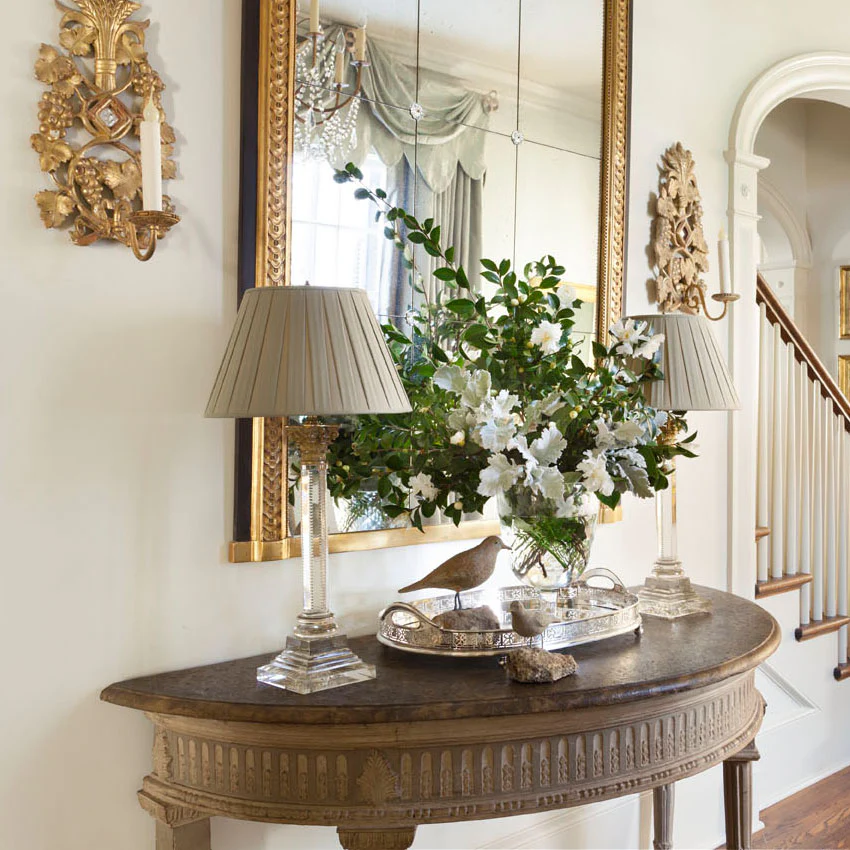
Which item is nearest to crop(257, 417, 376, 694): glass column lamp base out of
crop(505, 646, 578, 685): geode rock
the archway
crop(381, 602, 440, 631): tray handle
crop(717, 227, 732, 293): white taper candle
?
crop(381, 602, 440, 631): tray handle

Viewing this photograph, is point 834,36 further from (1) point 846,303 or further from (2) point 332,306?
(1) point 846,303

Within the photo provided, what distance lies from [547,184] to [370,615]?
1225mm

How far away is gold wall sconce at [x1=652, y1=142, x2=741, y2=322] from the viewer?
2.92m

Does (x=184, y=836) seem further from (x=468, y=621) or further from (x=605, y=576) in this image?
(x=605, y=576)

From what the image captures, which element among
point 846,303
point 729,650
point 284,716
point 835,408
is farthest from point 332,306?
point 846,303

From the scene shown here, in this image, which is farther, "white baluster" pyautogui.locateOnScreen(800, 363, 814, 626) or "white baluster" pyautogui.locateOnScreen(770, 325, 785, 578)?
"white baluster" pyautogui.locateOnScreen(800, 363, 814, 626)

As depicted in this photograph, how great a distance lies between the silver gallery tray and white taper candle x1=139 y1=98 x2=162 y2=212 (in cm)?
90

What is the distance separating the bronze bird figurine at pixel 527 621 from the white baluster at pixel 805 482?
2.43 meters

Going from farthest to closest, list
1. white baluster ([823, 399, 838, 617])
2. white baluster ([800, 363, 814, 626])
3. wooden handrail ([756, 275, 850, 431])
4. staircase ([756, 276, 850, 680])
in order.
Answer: white baluster ([823, 399, 838, 617])
white baluster ([800, 363, 814, 626])
staircase ([756, 276, 850, 680])
wooden handrail ([756, 275, 850, 431])

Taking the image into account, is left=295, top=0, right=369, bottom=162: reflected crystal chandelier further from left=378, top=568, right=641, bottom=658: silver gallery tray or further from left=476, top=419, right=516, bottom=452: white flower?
left=378, top=568, right=641, bottom=658: silver gallery tray

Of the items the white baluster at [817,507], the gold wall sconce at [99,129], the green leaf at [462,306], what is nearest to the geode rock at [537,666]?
the green leaf at [462,306]

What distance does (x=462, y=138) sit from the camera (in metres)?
2.31

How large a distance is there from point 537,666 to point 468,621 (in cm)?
25

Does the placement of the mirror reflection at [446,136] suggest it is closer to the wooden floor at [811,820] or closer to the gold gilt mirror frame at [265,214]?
the gold gilt mirror frame at [265,214]
